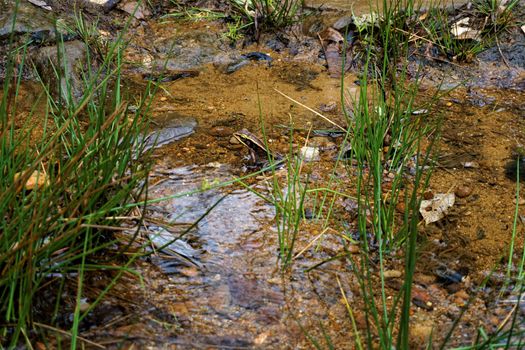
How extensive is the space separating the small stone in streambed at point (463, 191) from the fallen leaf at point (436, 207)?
37 millimetres

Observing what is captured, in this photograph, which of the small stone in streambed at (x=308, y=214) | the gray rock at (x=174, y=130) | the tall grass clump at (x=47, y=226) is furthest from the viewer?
the gray rock at (x=174, y=130)

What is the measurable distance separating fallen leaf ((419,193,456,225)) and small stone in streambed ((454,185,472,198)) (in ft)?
0.12

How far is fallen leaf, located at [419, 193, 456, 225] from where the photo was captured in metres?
2.53

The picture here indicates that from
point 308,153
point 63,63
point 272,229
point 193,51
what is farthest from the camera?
point 193,51

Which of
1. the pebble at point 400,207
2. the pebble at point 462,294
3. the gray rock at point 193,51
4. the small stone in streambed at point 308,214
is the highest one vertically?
the gray rock at point 193,51

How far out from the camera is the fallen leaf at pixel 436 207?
2.53 meters

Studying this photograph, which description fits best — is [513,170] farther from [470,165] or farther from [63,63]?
[63,63]

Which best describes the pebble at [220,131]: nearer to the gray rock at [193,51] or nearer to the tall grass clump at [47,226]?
the gray rock at [193,51]

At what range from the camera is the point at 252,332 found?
75.9 inches

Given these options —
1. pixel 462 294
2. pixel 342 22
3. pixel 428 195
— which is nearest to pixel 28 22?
pixel 342 22

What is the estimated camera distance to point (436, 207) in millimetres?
2570

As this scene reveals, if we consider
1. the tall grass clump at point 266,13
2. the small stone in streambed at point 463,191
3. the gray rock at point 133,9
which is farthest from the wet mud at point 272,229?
the gray rock at point 133,9

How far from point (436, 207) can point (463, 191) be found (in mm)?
194

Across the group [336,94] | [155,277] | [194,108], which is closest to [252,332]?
[155,277]
